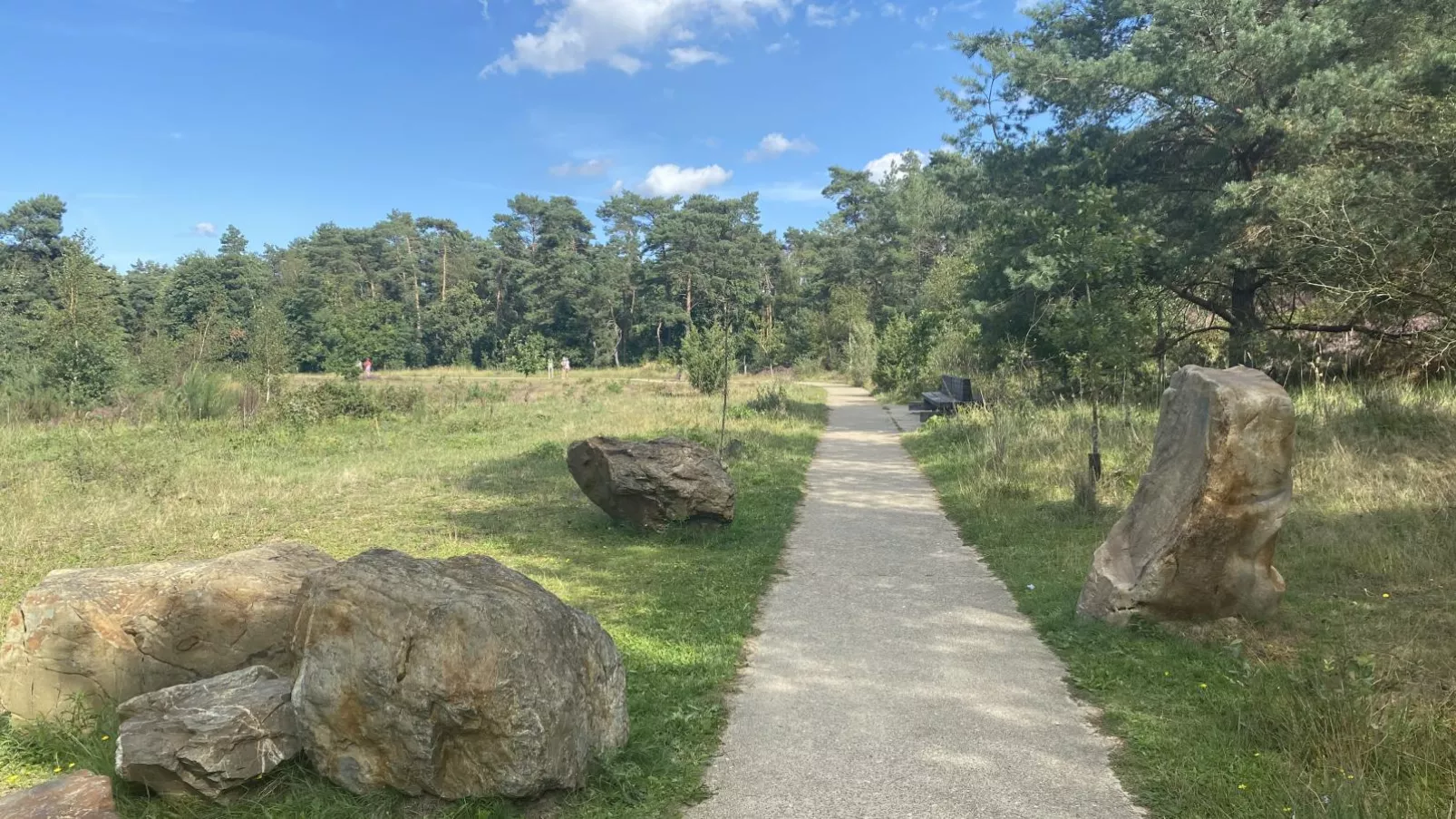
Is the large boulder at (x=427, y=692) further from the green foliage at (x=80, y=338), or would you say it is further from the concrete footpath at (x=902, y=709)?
the green foliage at (x=80, y=338)

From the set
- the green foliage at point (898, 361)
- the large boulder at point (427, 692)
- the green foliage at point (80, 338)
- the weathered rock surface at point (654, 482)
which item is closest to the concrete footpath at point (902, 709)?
the large boulder at point (427, 692)

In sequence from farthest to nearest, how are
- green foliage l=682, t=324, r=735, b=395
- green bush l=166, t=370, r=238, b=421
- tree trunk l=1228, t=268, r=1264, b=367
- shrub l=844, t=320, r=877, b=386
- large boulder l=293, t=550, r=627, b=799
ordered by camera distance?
1. shrub l=844, t=320, r=877, b=386
2. green foliage l=682, t=324, r=735, b=395
3. green bush l=166, t=370, r=238, b=421
4. tree trunk l=1228, t=268, r=1264, b=367
5. large boulder l=293, t=550, r=627, b=799

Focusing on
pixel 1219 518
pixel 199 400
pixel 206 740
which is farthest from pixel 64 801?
pixel 199 400

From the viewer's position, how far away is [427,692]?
3.08 meters

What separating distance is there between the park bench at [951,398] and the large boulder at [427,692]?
1518 centimetres

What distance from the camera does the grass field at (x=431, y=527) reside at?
11.7 feet

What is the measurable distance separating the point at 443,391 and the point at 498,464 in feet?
58.2

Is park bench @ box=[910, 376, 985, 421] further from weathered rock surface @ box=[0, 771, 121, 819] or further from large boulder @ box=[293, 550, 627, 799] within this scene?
weathered rock surface @ box=[0, 771, 121, 819]

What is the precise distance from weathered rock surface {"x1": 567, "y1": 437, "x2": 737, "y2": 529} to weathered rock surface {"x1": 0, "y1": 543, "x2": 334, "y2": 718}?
420cm

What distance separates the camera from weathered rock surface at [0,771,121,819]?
8.09 feet

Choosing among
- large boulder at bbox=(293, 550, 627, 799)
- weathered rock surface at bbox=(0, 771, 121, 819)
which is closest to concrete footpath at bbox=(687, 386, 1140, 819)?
large boulder at bbox=(293, 550, 627, 799)

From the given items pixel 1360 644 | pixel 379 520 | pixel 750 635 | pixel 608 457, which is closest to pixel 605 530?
pixel 608 457

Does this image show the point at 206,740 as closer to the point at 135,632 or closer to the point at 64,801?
the point at 64,801

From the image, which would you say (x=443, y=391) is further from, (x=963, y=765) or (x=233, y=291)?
(x=233, y=291)
